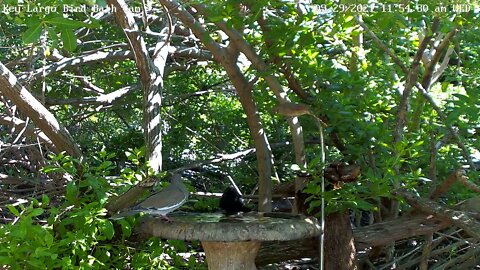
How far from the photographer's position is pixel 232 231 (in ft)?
11.6

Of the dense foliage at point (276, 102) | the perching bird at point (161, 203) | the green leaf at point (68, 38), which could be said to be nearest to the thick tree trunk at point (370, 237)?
the dense foliage at point (276, 102)

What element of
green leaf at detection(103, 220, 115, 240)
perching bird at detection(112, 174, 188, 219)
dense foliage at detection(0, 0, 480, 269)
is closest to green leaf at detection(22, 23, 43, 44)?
dense foliage at detection(0, 0, 480, 269)

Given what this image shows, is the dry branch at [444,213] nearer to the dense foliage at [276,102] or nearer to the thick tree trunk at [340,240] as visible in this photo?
the dense foliage at [276,102]

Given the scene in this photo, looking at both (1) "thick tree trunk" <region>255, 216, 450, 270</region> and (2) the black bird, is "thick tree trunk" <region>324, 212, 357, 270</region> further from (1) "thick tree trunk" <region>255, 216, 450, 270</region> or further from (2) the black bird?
(2) the black bird

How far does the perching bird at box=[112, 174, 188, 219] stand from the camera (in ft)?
12.3

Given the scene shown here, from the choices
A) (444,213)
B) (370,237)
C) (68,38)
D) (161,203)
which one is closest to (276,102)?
(370,237)

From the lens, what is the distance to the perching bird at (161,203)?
376 cm

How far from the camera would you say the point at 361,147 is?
474cm

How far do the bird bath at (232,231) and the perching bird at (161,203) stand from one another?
85mm

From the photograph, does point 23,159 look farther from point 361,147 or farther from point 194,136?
point 361,147

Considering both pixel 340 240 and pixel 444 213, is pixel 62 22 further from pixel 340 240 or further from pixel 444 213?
pixel 444 213

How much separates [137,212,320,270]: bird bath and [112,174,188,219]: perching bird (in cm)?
9

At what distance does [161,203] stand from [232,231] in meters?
0.47

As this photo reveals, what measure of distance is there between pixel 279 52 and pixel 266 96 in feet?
2.11
